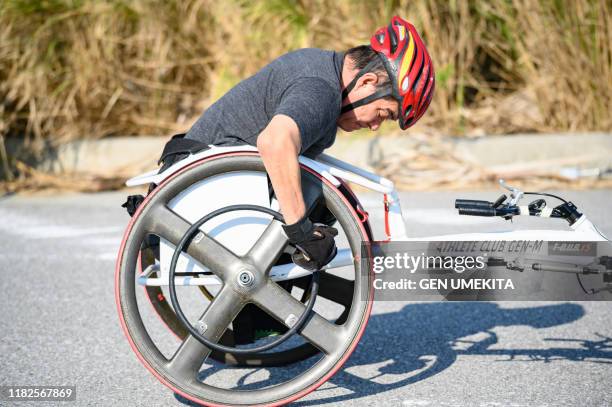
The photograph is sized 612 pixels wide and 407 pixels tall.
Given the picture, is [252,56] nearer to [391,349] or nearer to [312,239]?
[391,349]

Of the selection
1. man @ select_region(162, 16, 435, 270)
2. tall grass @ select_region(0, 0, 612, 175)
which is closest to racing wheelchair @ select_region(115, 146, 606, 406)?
man @ select_region(162, 16, 435, 270)

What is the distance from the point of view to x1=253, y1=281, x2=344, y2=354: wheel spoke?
8.61 ft

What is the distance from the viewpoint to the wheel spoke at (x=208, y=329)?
104 inches

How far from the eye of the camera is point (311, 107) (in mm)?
2473

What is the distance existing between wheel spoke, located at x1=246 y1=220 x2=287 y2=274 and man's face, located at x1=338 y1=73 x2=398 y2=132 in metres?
0.50

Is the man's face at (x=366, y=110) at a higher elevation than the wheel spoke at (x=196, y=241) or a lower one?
higher

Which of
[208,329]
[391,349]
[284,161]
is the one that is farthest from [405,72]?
[391,349]

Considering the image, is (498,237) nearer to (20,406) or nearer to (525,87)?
(20,406)

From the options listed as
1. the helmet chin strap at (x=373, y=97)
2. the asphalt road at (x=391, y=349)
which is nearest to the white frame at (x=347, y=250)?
the helmet chin strap at (x=373, y=97)

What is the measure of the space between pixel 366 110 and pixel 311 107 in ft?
1.16

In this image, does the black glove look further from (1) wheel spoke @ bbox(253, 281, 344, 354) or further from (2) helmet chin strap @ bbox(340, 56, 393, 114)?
(2) helmet chin strap @ bbox(340, 56, 393, 114)

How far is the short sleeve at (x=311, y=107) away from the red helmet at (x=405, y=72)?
6.8 inches

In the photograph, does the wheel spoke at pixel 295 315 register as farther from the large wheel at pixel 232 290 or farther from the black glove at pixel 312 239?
the black glove at pixel 312 239

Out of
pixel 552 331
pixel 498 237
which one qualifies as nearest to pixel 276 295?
pixel 498 237
